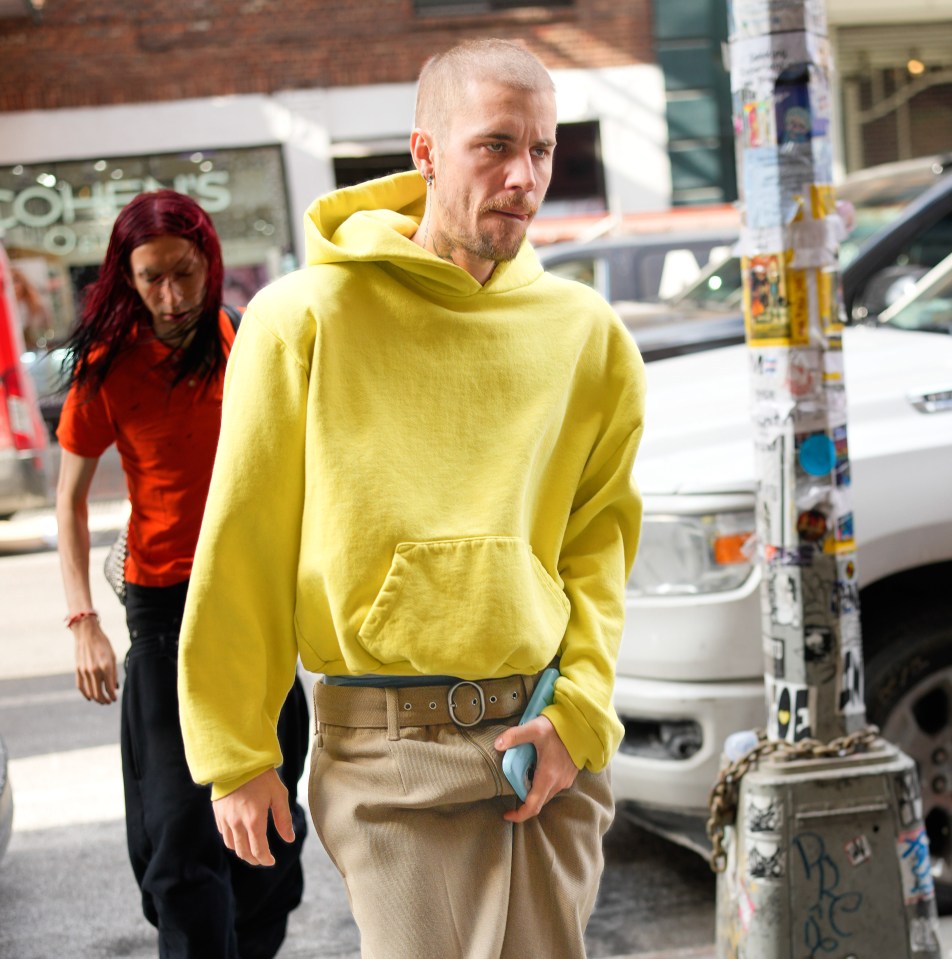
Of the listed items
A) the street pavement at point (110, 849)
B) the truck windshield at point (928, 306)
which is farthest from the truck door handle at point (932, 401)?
the street pavement at point (110, 849)

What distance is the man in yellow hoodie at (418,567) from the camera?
6.44 feet

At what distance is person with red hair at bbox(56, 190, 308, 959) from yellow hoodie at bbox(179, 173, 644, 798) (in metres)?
0.90

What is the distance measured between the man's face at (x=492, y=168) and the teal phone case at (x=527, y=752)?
63cm

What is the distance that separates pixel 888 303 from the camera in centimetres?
504

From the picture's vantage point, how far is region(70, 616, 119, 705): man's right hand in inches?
117

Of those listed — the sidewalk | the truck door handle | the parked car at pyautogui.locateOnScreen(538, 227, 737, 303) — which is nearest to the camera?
the truck door handle

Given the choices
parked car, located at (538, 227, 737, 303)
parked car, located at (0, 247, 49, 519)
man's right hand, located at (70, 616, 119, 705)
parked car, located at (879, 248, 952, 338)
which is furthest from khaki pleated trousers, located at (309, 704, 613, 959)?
parked car, located at (0, 247, 49, 519)

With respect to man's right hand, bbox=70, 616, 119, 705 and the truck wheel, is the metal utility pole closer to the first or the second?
the truck wheel

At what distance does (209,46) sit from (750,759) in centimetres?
1504

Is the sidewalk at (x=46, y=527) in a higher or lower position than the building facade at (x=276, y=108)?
lower

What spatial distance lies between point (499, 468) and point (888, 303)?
339 centimetres

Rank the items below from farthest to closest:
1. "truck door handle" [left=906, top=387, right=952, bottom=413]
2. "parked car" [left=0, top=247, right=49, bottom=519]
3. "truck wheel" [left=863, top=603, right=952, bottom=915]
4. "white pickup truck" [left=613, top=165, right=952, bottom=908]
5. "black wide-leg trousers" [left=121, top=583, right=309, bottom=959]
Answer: "parked car" [left=0, top=247, right=49, bottom=519], "truck door handle" [left=906, top=387, right=952, bottom=413], "truck wheel" [left=863, top=603, right=952, bottom=915], "white pickup truck" [left=613, top=165, right=952, bottom=908], "black wide-leg trousers" [left=121, top=583, right=309, bottom=959]

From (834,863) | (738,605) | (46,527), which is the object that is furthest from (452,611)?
(46,527)

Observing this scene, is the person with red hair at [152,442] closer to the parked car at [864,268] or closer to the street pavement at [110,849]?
the street pavement at [110,849]
